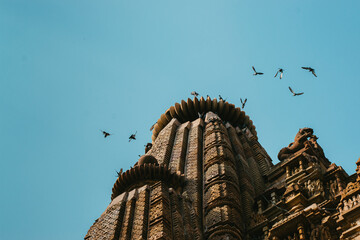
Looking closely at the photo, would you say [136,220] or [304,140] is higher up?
[304,140]

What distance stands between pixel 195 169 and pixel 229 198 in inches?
214

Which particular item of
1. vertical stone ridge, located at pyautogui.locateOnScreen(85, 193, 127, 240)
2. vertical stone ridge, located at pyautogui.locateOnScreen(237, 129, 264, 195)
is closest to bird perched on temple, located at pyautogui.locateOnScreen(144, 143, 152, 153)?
vertical stone ridge, located at pyautogui.locateOnScreen(237, 129, 264, 195)

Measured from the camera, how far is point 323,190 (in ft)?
62.4

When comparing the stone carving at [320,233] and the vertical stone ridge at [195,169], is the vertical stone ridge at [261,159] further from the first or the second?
the stone carving at [320,233]

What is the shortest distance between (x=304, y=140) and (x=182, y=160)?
6169 mm

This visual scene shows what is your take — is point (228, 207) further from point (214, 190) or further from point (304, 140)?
point (304, 140)

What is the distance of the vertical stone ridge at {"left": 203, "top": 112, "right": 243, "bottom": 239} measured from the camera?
60.1 feet

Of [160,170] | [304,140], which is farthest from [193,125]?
[160,170]

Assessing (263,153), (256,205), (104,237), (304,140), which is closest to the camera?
(104,237)

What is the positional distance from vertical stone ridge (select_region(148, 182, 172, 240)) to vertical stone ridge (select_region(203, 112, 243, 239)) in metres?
1.77

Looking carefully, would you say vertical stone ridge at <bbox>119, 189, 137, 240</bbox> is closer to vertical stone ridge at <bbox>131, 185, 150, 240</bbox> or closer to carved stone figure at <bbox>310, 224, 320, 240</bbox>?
vertical stone ridge at <bbox>131, 185, 150, 240</bbox>

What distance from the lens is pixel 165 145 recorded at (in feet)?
103

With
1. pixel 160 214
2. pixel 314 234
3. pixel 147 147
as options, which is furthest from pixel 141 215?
pixel 147 147

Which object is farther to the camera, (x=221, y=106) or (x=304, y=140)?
(x=221, y=106)
